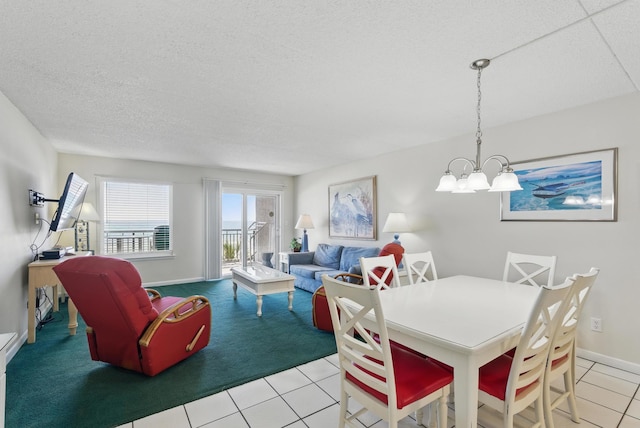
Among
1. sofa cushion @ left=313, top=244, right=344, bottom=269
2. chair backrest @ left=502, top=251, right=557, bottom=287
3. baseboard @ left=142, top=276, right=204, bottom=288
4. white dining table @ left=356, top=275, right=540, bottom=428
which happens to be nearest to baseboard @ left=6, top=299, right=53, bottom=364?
baseboard @ left=142, top=276, right=204, bottom=288

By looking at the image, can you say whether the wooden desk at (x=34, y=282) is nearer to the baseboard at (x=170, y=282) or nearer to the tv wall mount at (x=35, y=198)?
the tv wall mount at (x=35, y=198)

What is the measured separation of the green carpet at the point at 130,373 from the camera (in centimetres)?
196

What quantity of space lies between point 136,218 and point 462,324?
567 cm

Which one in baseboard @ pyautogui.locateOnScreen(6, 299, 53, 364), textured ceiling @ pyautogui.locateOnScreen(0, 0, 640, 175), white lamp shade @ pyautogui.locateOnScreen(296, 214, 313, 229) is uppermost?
textured ceiling @ pyautogui.locateOnScreen(0, 0, 640, 175)

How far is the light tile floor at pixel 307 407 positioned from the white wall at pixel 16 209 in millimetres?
1951

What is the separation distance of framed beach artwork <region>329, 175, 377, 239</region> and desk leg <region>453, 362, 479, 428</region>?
3.67 m

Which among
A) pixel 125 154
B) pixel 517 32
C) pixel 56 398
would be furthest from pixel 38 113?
pixel 517 32

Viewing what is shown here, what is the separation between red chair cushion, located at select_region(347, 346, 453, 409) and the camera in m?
1.42

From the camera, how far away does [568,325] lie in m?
1.66

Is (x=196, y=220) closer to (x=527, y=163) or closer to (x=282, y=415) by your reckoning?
(x=282, y=415)

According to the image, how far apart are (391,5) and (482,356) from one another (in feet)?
5.79

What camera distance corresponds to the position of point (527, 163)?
312 centimetres

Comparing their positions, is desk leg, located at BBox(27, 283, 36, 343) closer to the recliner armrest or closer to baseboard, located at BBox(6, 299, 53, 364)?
baseboard, located at BBox(6, 299, 53, 364)

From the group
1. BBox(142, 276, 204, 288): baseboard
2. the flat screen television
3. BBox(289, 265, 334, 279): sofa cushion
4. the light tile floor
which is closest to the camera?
the light tile floor
